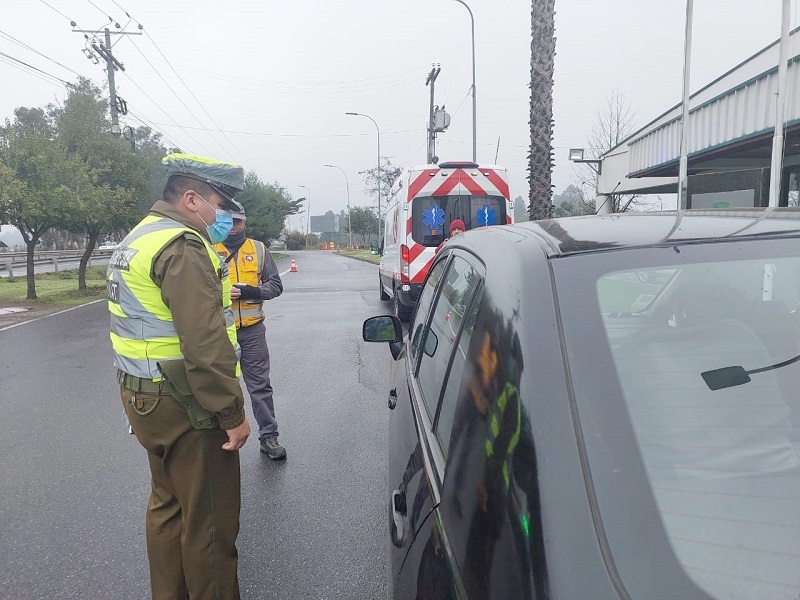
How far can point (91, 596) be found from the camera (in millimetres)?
2725

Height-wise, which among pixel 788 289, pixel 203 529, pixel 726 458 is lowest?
pixel 203 529

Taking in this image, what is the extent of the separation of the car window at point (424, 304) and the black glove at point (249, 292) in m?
1.50

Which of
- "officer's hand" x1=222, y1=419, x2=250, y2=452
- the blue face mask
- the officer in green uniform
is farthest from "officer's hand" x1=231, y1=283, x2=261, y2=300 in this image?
"officer's hand" x1=222, y1=419, x2=250, y2=452

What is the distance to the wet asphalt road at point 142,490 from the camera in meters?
2.88

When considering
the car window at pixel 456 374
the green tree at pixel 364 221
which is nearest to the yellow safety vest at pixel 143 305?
the car window at pixel 456 374

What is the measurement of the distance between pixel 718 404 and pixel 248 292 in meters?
3.27

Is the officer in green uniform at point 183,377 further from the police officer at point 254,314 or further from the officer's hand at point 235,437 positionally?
the police officer at point 254,314

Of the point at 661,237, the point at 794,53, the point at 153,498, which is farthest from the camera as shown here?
the point at 794,53

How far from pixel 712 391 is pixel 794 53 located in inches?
391

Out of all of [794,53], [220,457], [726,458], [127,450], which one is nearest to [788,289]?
[726,458]

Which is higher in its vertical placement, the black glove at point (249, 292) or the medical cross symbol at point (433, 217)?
the medical cross symbol at point (433, 217)

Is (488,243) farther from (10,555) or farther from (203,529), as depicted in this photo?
(10,555)

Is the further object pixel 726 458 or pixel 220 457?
pixel 220 457

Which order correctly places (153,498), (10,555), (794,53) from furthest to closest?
(794,53)
(10,555)
(153,498)
